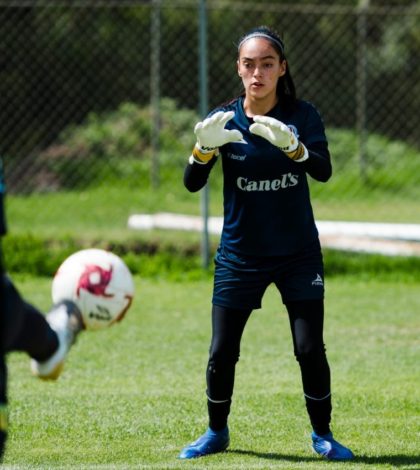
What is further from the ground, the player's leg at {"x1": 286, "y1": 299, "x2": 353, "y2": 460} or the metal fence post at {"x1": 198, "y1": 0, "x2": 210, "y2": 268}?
the metal fence post at {"x1": 198, "y1": 0, "x2": 210, "y2": 268}

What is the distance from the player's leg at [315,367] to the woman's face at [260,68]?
97cm

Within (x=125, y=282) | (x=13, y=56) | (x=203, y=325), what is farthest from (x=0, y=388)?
(x=13, y=56)

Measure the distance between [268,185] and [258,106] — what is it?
0.37 meters

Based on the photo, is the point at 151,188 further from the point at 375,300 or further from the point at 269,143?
the point at 269,143

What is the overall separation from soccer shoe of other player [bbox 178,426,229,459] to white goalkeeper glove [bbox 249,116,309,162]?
4.51 ft

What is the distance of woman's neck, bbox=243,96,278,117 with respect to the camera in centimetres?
521

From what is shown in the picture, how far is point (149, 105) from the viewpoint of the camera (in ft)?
40.2

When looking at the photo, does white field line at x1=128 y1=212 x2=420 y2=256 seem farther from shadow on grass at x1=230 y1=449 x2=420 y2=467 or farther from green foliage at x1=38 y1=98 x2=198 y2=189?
shadow on grass at x1=230 y1=449 x2=420 y2=467

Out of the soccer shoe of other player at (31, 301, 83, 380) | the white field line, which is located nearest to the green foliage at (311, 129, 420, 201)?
A: the white field line

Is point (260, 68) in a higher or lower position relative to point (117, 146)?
lower

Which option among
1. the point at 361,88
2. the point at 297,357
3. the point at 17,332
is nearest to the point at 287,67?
the point at 297,357

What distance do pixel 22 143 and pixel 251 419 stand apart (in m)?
6.22

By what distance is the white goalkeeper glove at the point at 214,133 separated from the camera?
4.96 m

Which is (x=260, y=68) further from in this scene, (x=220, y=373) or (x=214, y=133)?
(x=220, y=373)
